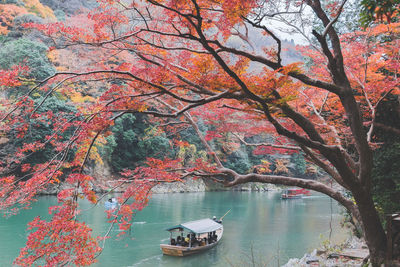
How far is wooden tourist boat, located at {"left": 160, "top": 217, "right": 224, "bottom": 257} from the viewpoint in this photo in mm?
10244

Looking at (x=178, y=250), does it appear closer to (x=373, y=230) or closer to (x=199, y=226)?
(x=199, y=226)

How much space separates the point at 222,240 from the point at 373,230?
9144 mm

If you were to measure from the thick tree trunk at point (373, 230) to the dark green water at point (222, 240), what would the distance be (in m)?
2.58

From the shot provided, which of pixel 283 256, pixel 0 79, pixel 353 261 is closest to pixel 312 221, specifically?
pixel 283 256

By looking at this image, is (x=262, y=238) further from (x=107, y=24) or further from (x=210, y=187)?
(x=210, y=187)

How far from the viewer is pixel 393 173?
22.6ft

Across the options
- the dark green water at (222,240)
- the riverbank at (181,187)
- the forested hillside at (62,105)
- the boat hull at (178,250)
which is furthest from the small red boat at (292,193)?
the boat hull at (178,250)

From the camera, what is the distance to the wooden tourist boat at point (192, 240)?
33.6 ft

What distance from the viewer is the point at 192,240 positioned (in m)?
11.2

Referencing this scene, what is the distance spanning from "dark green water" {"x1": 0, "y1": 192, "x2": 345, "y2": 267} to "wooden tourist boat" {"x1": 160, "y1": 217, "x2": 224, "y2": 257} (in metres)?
0.23

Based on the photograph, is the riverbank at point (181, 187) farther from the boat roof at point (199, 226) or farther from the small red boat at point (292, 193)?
the boat roof at point (199, 226)

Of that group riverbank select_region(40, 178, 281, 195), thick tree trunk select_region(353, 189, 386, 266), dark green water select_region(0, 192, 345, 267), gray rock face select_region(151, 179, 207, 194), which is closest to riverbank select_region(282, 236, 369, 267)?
dark green water select_region(0, 192, 345, 267)

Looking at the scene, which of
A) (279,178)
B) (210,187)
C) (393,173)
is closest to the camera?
(279,178)

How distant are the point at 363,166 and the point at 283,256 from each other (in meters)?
7.72
